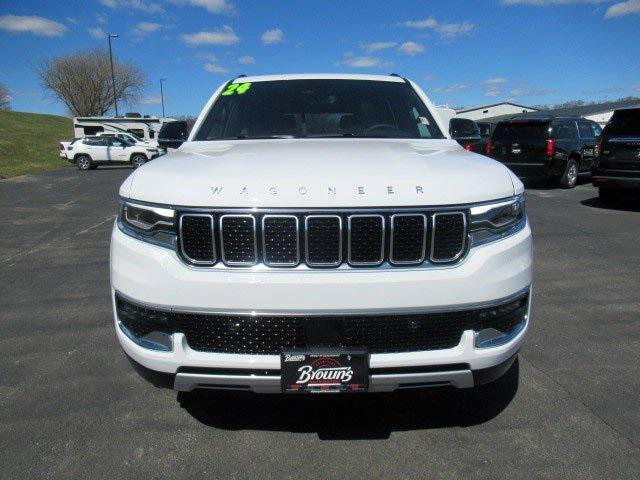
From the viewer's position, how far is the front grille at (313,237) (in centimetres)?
215

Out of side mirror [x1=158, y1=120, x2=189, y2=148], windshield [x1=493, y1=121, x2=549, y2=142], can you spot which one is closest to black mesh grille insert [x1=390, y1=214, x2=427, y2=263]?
side mirror [x1=158, y1=120, x2=189, y2=148]

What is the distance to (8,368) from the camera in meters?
3.38

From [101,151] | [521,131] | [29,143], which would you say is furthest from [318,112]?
[29,143]

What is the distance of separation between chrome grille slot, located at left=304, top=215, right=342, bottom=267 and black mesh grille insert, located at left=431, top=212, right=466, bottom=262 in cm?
42

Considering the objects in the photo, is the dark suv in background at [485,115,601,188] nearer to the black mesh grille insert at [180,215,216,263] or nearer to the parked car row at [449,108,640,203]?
the parked car row at [449,108,640,203]

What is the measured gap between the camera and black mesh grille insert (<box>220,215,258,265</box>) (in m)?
2.16

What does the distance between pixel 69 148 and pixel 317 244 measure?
92.8 feet

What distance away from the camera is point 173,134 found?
4.02 m

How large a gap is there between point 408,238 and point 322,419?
1.19m

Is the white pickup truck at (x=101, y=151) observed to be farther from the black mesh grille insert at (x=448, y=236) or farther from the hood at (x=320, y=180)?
the black mesh grille insert at (x=448, y=236)

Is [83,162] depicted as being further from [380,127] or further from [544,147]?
[380,127]

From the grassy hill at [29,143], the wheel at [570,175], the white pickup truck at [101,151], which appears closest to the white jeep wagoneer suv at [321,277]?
the wheel at [570,175]

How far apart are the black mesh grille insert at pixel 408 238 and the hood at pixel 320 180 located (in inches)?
2.7

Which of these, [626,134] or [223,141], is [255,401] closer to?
[223,141]
